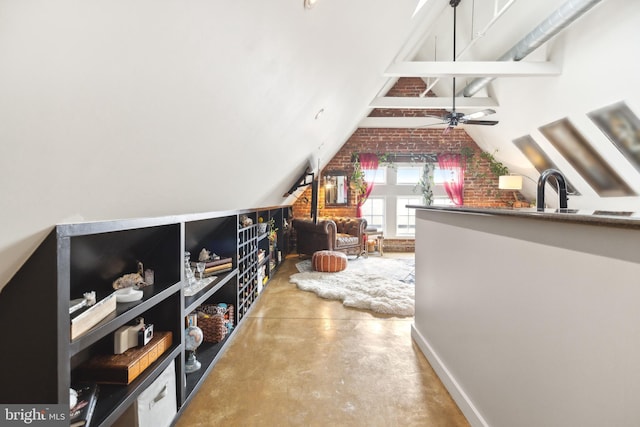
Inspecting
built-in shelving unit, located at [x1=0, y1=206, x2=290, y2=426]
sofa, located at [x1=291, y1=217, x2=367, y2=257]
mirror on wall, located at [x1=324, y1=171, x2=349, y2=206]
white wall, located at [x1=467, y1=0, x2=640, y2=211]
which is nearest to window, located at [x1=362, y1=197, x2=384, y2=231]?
mirror on wall, located at [x1=324, y1=171, x2=349, y2=206]

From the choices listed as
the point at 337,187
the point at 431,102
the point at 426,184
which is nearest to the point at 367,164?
the point at 337,187

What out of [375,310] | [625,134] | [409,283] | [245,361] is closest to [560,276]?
[245,361]

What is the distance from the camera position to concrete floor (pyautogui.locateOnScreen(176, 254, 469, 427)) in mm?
1406

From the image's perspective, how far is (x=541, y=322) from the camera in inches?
37.0

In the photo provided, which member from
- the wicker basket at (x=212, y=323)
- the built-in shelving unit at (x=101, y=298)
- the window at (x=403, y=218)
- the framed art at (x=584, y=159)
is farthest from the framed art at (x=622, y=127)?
the wicker basket at (x=212, y=323)

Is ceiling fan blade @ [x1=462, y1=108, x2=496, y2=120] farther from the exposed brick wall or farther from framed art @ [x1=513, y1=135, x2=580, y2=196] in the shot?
the exposed brick wall

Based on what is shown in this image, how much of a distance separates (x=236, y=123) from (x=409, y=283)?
308 centimetres

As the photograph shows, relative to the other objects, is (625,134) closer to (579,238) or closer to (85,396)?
(579,238)

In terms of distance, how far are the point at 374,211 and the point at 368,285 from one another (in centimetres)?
295

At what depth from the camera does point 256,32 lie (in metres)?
1.08

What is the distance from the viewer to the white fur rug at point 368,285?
2816 mm

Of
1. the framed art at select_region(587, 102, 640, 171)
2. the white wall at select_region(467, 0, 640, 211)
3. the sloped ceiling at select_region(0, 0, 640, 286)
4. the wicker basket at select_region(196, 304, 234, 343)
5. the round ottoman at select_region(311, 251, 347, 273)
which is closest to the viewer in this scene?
the sloped ceiling at select_region(0, 0, 640, 286)

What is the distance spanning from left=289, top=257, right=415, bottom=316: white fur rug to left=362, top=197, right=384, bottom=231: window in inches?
63.0

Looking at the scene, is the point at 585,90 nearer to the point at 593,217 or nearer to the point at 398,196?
the point at 398,196
